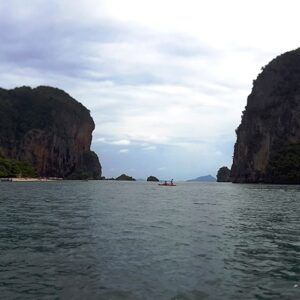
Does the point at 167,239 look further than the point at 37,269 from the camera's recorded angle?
Yes

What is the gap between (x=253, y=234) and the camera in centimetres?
2633

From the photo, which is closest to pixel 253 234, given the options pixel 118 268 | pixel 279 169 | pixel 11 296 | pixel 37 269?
Answer: pixel 118 268

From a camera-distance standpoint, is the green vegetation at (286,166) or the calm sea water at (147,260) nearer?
the calm sea water at (147,260)

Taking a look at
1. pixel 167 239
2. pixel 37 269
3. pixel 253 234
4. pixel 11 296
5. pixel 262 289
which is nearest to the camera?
pixel 11 296

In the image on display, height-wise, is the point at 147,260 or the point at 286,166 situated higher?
the point at 286,166

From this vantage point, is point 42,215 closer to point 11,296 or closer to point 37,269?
point 37,269

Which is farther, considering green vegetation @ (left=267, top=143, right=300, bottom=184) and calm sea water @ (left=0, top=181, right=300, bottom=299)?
green vegetation @ (left=267, top=143, right=300, bottom=184)

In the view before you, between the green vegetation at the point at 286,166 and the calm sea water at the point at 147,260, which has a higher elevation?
the green vegetation at the point at 286,166

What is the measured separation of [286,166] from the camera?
180 metres

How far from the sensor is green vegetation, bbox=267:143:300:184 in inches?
6973

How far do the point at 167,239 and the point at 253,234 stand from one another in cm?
582

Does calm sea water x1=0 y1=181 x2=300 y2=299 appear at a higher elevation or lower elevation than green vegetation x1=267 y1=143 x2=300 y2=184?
lower

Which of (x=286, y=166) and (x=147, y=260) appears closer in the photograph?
(x=147, y=260)

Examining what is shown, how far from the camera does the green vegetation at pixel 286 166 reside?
177 m
